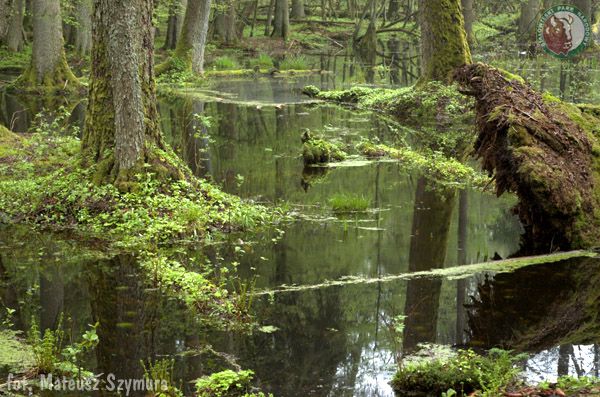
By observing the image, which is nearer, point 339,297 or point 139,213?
point 339,297

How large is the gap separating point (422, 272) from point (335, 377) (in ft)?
8.44

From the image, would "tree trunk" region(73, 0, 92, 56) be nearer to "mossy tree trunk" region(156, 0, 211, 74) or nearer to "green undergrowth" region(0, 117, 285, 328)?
"mossy tree trunk" region(156, 0, 211, 74)

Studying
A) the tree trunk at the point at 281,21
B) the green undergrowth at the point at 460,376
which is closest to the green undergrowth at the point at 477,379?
the green undergrowth at the point at 460,376

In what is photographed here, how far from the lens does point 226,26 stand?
39.0 m

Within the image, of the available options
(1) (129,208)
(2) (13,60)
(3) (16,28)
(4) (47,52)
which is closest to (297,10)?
(3) (16,28)

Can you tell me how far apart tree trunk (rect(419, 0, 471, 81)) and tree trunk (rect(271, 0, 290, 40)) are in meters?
22.7

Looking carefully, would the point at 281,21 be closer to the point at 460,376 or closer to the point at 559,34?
the point at 559,34

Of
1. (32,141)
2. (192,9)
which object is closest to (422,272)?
(32,141)

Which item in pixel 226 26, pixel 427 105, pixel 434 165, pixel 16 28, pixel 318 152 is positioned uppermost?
Answer: pixel 226 26

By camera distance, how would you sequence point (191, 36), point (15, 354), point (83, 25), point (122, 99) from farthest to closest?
point (83, 25) → point (191, 36) → point (122, 99) → point (15, 354)

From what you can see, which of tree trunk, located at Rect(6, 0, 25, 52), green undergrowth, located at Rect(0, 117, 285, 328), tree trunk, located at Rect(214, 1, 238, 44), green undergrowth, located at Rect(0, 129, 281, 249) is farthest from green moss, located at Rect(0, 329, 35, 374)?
tree trunk, located at Rect(214, 1, 238, 44)

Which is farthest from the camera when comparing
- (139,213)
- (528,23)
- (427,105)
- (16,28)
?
(528,23)

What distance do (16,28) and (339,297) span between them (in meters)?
25.9

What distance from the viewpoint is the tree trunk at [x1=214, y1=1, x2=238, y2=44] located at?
37944mm
